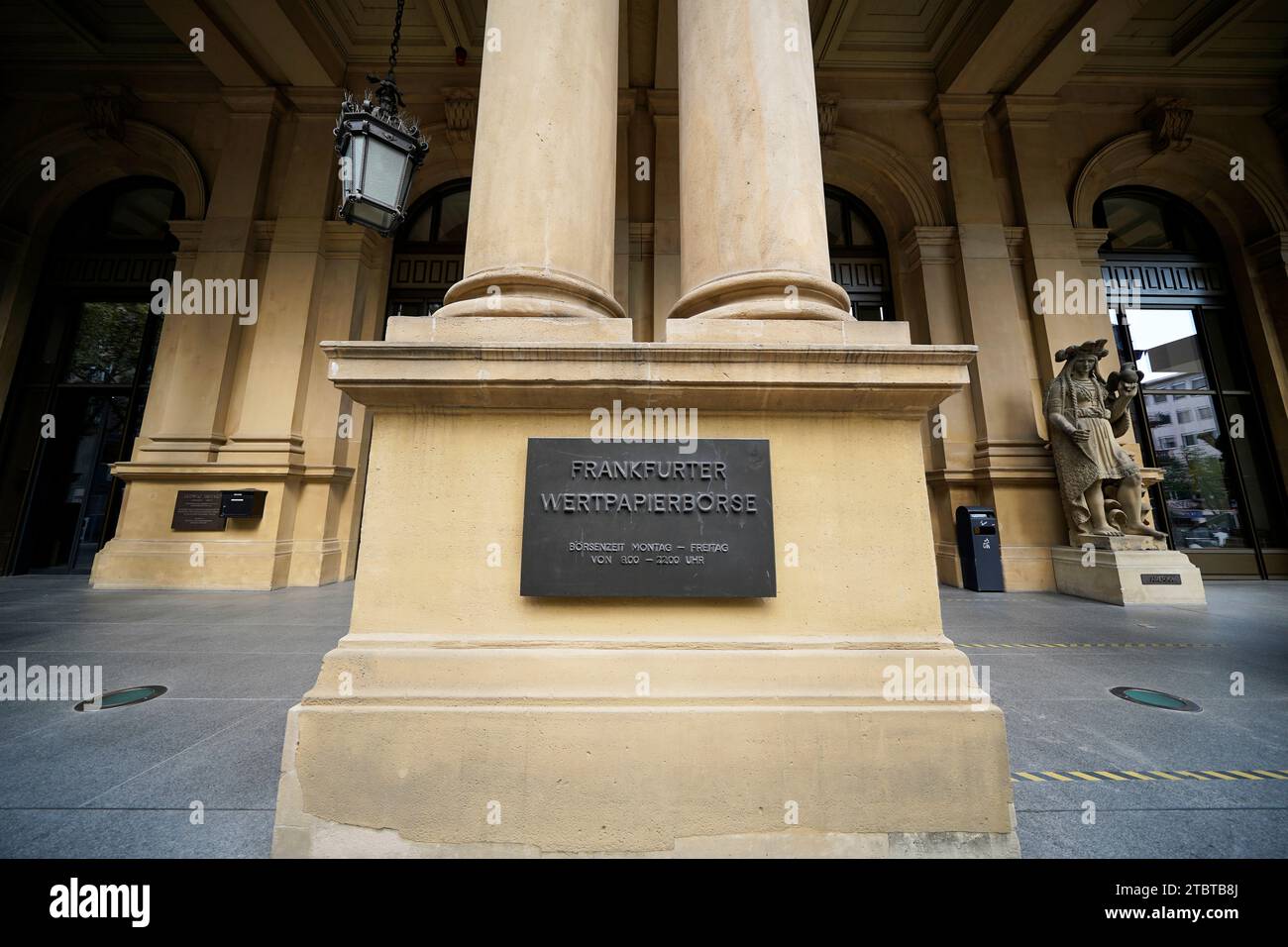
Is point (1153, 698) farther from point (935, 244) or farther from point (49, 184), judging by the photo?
point (49, 184)

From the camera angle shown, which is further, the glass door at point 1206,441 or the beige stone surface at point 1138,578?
the glass door at point 1206,441

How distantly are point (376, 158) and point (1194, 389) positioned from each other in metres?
16.3

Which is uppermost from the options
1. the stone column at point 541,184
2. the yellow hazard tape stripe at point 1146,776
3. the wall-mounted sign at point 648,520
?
the stone column at point 541,184

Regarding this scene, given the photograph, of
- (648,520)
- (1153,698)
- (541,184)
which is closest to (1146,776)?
(1153,698)

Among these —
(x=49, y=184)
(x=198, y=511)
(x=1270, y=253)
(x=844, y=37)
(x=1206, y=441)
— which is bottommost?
(x=198, y=511)

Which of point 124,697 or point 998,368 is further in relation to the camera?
point 998,368

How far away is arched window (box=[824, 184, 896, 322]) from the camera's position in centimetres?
1181

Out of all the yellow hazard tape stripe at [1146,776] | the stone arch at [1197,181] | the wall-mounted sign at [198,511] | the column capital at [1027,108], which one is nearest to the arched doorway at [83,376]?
the wall-mounted sign at [198,511]

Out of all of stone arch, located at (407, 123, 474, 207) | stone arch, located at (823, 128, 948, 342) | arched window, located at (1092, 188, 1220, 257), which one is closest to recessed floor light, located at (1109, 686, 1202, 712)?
stone arch, located at (823, 128, 948, 342)

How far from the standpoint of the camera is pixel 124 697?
3479 mm

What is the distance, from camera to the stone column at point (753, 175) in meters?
2.79

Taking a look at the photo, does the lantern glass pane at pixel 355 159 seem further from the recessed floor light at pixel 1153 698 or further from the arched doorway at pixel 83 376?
the arched doorway at pixel 83 376

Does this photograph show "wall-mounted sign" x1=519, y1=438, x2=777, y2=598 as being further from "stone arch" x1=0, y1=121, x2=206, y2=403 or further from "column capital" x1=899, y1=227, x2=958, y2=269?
"stone arch" x1=0, y1=121, x2=206, y2=403

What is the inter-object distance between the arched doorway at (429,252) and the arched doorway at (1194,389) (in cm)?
1486
